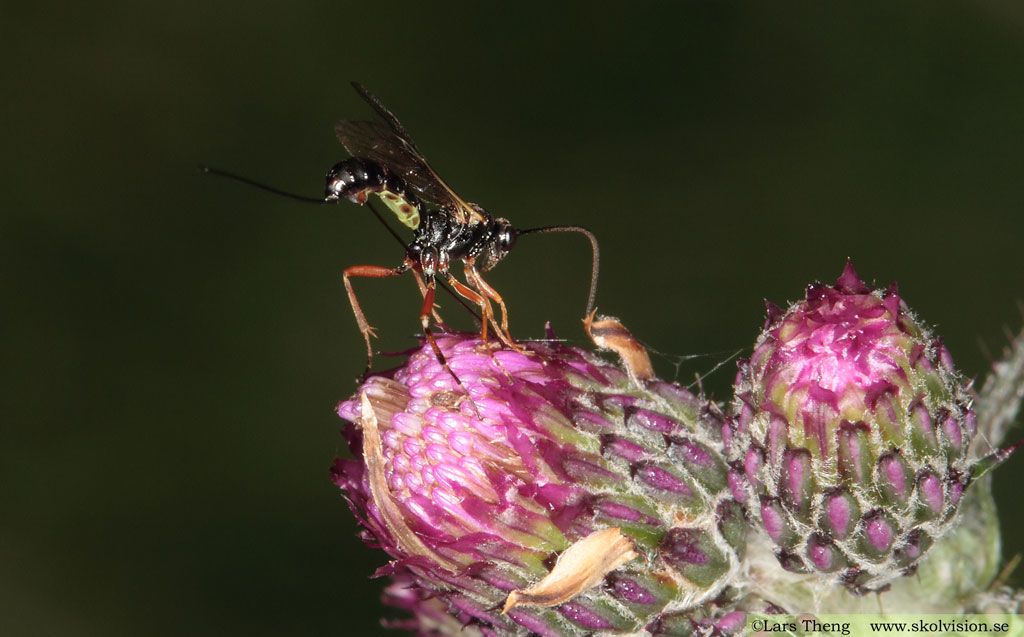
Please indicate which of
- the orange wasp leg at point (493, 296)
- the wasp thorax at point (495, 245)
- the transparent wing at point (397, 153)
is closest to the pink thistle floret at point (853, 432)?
the orange wasp leg at point (493, 296)

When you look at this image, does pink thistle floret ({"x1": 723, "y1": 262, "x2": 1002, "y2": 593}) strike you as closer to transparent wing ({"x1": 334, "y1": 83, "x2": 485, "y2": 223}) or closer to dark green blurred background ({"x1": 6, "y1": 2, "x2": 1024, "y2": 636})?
transparent wing ({"x1": 334, "y1": 83, "x2": 485, "y2": 223})

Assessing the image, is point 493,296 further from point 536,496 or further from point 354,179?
point 536,496

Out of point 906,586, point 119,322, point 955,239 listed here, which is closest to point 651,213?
point 955,239

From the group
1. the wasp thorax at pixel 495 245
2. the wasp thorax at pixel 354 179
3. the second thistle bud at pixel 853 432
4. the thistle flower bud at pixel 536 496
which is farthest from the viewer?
the wasp thorax at pixel 495 245

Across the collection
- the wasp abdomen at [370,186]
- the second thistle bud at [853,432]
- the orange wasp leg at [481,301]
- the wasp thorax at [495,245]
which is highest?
the wasp abdomen at [370,186]

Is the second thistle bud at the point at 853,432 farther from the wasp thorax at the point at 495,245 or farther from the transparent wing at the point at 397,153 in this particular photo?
the transparent wing at the point at 397,153

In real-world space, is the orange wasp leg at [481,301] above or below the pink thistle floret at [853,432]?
above

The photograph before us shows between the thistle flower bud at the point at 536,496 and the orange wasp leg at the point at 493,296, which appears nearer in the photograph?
the thistle flower bud at the point at 536,496
